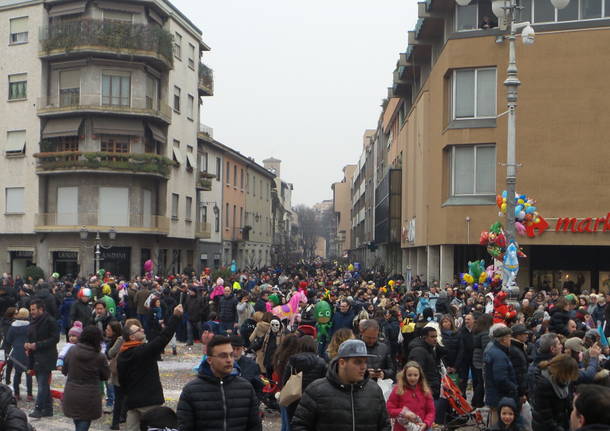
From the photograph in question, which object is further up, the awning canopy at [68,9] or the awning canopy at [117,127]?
the awning canopy at [68,9]

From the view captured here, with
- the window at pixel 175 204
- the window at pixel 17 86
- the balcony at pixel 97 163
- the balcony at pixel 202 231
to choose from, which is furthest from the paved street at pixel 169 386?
the balcony at pixel 202 231

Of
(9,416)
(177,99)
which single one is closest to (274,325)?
(9,416)

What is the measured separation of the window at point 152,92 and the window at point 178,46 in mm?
3215

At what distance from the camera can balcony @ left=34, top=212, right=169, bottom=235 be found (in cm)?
3828

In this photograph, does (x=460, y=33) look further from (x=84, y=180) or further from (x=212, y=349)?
(x=212, y=349)

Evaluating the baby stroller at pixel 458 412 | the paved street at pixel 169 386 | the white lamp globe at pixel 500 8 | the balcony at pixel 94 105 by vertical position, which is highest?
the balcony at pixel 94 105

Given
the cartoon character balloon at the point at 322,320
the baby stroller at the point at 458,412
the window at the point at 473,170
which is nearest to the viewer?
the baby stroller at the point at 458,412

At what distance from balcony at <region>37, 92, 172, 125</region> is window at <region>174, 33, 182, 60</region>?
5.17 m

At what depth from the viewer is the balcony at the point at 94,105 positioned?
124ft

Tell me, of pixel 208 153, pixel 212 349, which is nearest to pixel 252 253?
pixel 208 153

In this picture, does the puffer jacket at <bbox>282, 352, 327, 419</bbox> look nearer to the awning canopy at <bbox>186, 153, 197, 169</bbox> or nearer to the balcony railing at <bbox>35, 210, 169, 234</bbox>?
the balcony railing at <bbox>35, 210, 169, 234</bbox>

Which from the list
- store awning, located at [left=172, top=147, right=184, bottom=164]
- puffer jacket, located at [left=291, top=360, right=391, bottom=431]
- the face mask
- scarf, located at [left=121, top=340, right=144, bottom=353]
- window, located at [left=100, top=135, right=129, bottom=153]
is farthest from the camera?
store awning, located at [left=172, top=147, right=184, bottom=164]

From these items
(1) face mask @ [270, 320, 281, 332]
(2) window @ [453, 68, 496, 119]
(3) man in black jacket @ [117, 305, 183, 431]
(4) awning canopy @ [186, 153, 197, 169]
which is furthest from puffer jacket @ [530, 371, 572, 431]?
(4) awning canopy @ [186, 153, 197, 169]

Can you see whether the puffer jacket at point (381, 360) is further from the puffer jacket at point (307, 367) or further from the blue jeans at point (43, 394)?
the blue jeans at point (43, 394)
